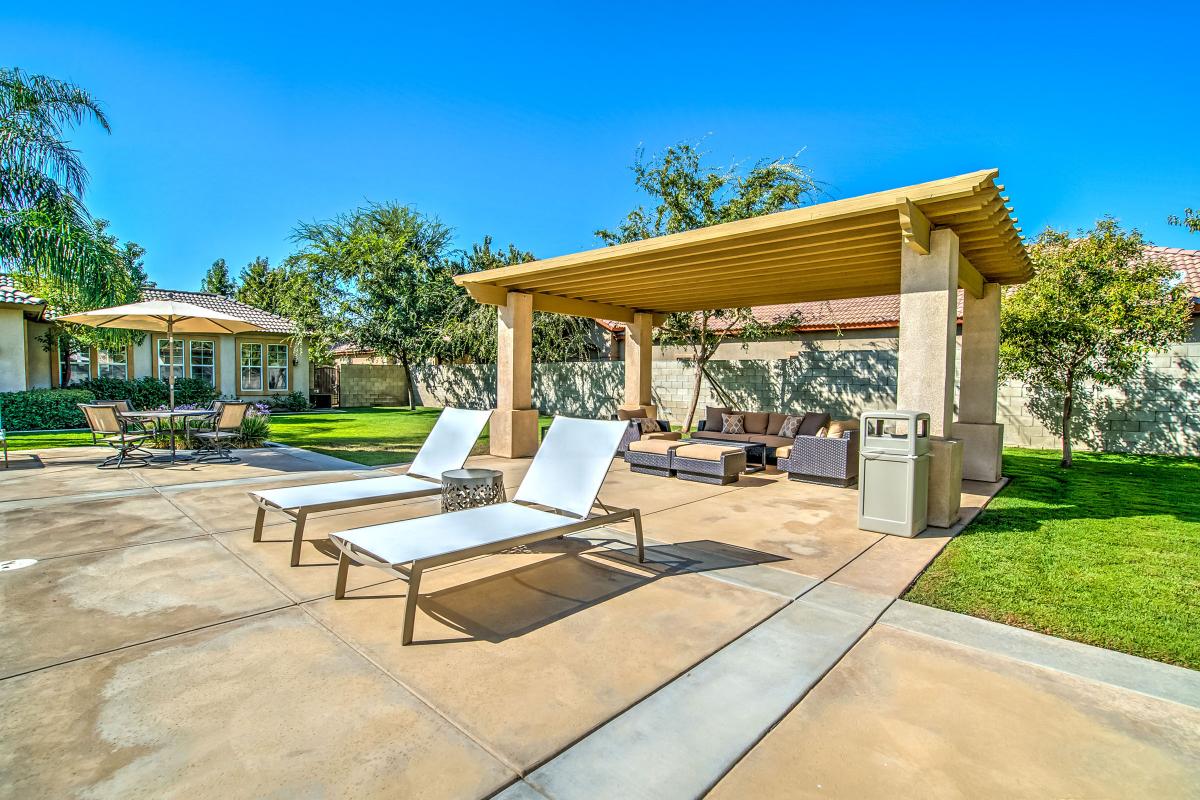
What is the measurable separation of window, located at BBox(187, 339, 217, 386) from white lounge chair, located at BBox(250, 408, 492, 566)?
19.0 meters

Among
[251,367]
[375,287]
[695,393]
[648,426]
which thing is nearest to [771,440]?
[648,426]

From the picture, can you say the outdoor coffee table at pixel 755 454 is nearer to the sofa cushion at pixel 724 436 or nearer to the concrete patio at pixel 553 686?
the sofa cushion at pixel 724 436

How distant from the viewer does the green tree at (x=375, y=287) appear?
907 inches

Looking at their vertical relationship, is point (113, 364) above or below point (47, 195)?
below

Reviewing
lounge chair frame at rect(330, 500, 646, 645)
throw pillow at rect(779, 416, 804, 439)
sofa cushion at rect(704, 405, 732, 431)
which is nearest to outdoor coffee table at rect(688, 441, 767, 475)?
throw pillow at rect(779, 416, 804, 439)

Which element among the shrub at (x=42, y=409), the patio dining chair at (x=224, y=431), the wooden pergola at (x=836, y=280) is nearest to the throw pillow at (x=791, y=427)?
the wooden pergola at (x=836, y=280)

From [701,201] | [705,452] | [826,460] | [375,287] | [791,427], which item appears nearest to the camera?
[826,460]

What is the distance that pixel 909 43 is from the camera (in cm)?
1084

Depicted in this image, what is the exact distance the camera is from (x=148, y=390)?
18.2m

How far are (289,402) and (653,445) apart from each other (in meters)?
18.9

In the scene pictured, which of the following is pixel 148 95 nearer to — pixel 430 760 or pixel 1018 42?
pixel 430 760

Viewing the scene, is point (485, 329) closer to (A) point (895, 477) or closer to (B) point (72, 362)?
(B) point (72, 362)

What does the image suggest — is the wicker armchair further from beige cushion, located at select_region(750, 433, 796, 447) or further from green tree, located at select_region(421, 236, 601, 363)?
green tree, located at select_region(421, 236, 601, 363)

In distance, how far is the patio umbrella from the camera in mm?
9758
